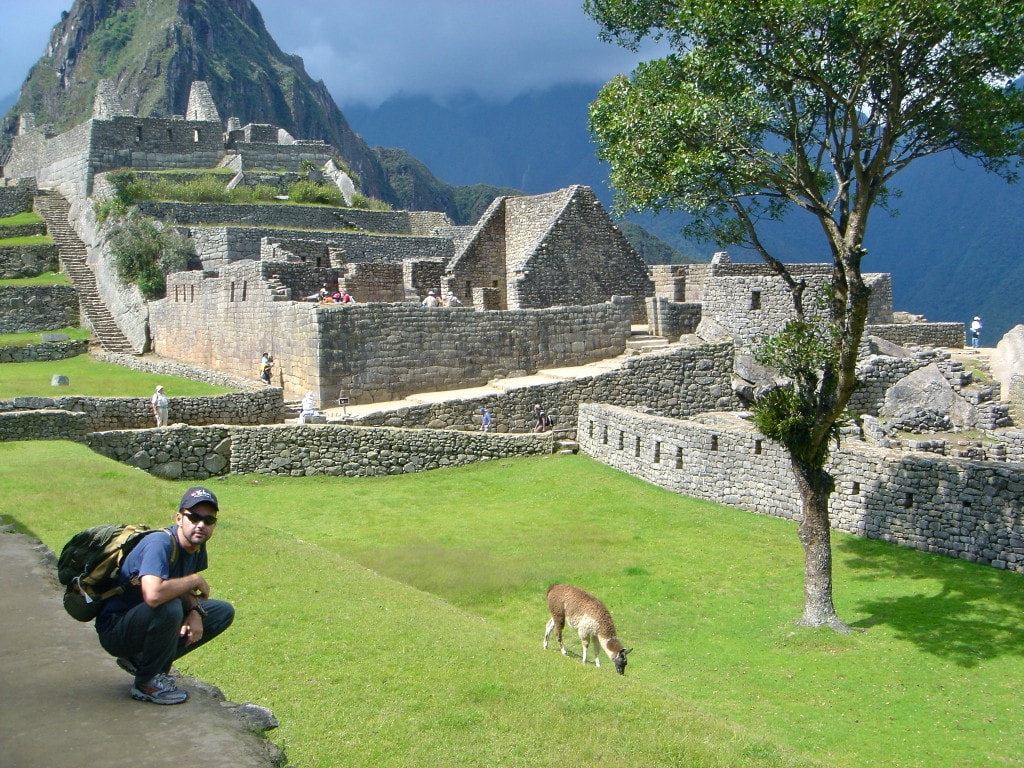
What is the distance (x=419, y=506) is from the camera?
15609 millimetres

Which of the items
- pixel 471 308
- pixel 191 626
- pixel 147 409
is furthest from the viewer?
pixel 471 308

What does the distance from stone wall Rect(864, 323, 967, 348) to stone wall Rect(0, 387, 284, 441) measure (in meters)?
15.8

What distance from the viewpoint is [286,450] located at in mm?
17266

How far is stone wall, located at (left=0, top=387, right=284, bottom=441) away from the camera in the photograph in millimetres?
17047

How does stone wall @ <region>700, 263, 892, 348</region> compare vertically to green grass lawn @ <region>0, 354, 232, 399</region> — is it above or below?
above

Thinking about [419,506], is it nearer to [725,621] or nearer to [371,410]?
[371,410]

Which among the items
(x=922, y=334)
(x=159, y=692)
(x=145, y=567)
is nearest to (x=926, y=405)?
(x=922, y=334)

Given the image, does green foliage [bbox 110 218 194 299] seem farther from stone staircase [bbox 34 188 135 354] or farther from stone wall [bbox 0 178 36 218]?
stone wall [bbox 0 178 36 218]

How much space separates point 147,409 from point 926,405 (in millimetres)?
15870

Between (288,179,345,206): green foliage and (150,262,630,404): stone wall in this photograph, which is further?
(288,179,345,206): green foliage

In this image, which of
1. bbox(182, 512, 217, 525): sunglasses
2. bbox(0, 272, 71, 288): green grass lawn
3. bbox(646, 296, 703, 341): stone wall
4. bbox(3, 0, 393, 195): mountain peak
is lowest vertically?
bbox(182, 512, 217, 525): sunglasses

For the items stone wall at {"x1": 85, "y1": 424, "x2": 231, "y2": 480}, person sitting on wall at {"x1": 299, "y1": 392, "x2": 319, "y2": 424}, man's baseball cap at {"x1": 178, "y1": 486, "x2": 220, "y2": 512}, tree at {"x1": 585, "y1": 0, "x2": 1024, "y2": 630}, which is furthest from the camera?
person sitting on wall at {"x1": 299, "y1": 392, "x2": 319, "y2": 424}

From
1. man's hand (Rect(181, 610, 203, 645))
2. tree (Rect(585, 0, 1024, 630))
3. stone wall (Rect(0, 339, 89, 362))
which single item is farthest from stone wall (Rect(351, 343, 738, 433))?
man's hand (Rect(181, 610, 203, 645))

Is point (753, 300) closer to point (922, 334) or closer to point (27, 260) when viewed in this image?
point (922, 334)
